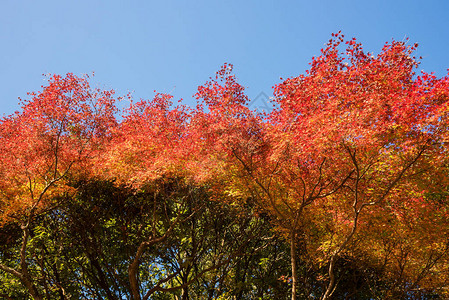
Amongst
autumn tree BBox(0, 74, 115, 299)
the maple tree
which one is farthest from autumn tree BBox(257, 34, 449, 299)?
autumn tree BBox(0, 74, 115, 299)

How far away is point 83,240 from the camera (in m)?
13.2

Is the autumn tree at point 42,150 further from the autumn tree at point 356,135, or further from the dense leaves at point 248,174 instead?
the autumn tree at point 356,135

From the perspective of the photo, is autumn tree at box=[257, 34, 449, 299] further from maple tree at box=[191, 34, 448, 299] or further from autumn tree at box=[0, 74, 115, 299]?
autumn tree at box=[0, 74, 115, 299]

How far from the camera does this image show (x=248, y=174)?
11.3 m

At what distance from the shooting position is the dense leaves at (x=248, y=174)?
8.62 metres

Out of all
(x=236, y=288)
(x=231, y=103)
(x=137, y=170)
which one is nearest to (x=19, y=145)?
(x=137, y=170)

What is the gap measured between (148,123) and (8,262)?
8.83m

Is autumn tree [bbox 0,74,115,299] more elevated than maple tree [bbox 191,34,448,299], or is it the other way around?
autumn tree [bbox 0,74,115,299]

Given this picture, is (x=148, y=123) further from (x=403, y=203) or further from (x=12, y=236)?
(x=403, y=203)

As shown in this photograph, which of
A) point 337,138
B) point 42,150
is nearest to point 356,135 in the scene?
point 337,138

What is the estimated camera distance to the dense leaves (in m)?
8.62

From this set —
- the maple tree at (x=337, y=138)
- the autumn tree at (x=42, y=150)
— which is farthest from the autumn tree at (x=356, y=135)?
the autumn tree at (x=42, y=150)

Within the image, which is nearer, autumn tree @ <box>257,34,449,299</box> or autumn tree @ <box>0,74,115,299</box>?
autumn tree @ <box>257,34,449,299</box>

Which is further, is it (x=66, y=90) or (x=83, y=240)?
(x=83, y=240)
